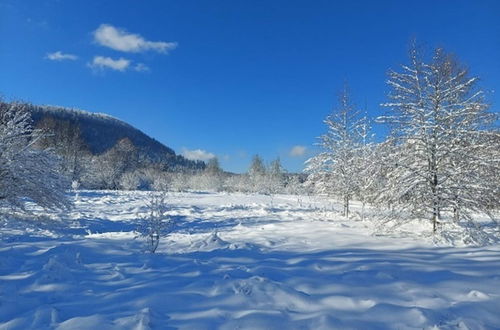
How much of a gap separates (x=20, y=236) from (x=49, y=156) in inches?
110

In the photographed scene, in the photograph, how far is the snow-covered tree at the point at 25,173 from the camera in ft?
32.0

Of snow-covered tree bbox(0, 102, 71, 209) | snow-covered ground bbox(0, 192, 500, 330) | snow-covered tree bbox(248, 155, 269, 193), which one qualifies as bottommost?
snow-covered ground bbox(0, 192, 500, 330)

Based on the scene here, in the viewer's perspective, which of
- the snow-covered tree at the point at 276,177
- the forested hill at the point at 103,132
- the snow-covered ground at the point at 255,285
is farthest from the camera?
the forested hill at the point at 103,132

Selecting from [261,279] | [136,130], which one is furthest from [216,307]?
[136,130]

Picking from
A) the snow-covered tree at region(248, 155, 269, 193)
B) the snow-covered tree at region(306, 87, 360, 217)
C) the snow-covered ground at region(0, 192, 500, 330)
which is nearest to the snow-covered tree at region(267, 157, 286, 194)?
the snow-covered tree at region(248, 155, 269, 193)

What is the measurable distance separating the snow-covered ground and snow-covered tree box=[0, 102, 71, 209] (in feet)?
5.11

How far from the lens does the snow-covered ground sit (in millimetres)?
4648

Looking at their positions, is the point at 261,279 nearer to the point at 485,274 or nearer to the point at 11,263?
the point at 485,274

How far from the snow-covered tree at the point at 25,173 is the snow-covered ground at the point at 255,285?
1.56 meters

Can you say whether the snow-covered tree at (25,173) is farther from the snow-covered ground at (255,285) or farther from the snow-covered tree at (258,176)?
the snow-covered tree at (258,176)

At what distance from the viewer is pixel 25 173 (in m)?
10.1

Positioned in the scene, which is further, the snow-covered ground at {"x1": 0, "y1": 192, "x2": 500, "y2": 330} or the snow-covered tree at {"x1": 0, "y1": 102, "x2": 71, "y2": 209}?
the snow-covered tree at {"x1": 0, "y1": 102, "x2": 71, "y2": 209}

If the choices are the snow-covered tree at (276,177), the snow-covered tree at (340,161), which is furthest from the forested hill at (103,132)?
the snow-covered tree at (340,161)

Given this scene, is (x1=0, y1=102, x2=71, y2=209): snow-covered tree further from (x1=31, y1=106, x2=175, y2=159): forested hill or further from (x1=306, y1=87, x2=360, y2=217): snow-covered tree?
(x1=31, y1=106, x2=175, y2=159): forested hill
